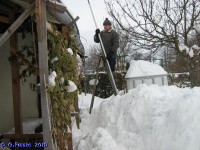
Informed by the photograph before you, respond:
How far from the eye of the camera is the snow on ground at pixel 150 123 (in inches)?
204

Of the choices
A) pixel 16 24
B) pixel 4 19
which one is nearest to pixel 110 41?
pixel 4 19

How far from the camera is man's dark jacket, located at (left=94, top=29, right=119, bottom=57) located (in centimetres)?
981

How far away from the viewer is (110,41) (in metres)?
10.0

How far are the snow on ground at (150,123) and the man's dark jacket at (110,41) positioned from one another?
2.31m

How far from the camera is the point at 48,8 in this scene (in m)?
4.73

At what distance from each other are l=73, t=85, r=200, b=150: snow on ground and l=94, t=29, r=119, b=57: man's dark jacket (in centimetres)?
231

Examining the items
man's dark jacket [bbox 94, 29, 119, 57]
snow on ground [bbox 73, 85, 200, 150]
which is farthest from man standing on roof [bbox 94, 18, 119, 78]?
snow on ground [bbox 73, 85, 200, 150]

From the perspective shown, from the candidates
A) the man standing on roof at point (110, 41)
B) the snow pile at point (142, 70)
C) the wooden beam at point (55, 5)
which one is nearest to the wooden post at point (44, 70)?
the wooden beam at point (55, 5)

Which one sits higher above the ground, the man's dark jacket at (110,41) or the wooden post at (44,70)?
the man's dark jacket at (110,41)

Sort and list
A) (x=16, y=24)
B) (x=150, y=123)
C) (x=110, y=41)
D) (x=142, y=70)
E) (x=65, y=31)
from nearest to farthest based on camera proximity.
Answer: (x=16, y=24) < (x=150, y=123) < (x=65, y=31) < (x=110, y=41) < (x=142, y=70)

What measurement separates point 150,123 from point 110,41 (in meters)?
4.40

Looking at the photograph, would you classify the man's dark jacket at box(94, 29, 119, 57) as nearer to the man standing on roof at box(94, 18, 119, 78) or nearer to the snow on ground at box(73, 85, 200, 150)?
the man standing on roof at box(94, 18, 119, 78)

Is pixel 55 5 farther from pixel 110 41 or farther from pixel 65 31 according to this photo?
pixel 110 41

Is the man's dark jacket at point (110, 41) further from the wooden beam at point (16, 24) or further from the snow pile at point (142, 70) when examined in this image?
the wooden beam at point (16, 24)
